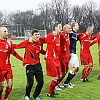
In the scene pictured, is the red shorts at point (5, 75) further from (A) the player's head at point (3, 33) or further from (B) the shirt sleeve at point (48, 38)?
(B) the shirt sleeve at point (48, 38)

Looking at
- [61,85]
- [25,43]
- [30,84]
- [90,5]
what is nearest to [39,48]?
[25,43]

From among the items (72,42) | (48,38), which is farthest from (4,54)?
(72,42)

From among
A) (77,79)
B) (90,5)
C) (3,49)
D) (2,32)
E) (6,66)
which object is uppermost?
(90,5)

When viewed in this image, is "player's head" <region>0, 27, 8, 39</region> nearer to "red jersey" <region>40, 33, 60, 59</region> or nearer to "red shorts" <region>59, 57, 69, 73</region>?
"red jersey" <region>40, 33, 60, 59</region>

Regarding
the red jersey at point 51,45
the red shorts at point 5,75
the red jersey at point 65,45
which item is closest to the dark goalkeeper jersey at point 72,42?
the red jersey at point 65,45

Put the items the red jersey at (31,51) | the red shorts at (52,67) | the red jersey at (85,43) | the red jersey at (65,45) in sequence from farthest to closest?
the red jersey at (85,43), the red jersey at (65,45), the red shorts at (52,67), the red jersey at (31,51)

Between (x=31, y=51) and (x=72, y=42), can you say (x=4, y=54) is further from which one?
(x=72, y=42)

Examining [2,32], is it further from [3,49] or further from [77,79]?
[77,79]

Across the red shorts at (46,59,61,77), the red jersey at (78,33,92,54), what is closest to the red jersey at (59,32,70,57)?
the red shorts at (46,59,61,77)

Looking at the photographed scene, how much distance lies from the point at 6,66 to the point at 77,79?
14.7 ft

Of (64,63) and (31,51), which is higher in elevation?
(31,51)

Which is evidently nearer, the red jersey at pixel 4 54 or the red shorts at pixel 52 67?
the red jersey at pixel 4 54

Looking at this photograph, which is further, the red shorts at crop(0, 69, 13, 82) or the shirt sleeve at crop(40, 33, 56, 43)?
the shirt sleeve at crop(40, 33, 56, 43)

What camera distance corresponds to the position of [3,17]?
84.2 m
